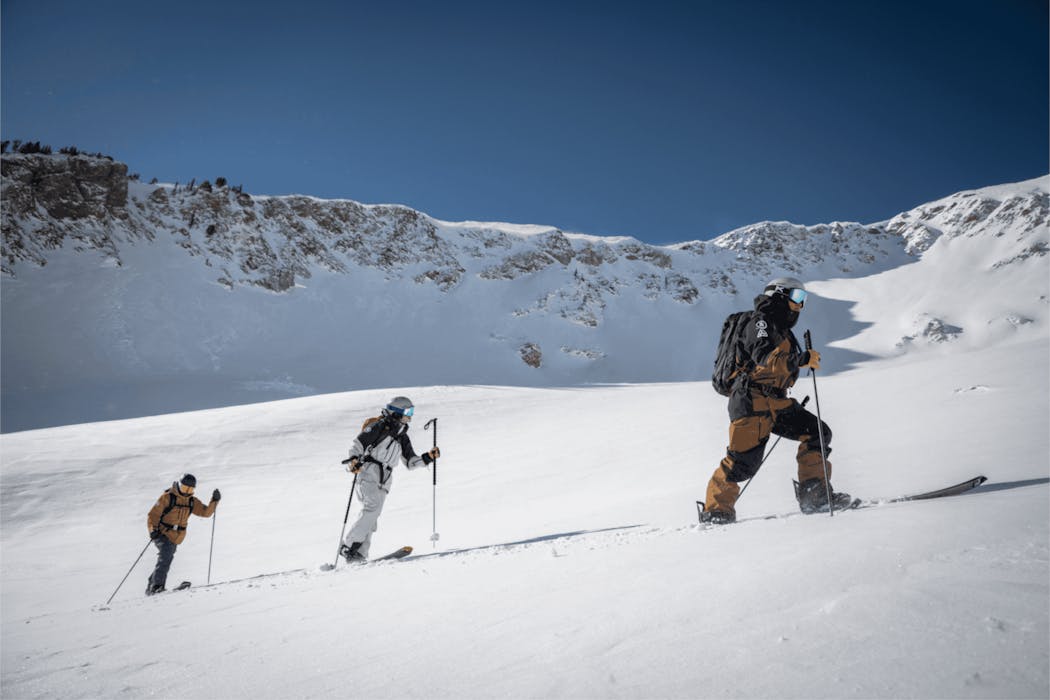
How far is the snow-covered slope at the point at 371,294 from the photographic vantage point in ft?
107

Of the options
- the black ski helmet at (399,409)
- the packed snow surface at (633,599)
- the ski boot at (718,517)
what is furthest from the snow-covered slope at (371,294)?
the ski boot at (718,517)

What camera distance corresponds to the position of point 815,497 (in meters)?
4.01

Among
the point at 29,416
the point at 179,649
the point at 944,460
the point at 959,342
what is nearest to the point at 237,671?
the point at 179,649

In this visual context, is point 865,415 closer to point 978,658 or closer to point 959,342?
point 978,658

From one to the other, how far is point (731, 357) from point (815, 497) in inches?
50.9

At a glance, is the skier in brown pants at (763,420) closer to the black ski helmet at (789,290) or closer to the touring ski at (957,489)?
the black ski helmet at (789,290)

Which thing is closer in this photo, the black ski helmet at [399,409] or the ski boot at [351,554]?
the ski boot at [351,554]

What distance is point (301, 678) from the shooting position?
5.81ft

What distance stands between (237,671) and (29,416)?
32748 millimetres

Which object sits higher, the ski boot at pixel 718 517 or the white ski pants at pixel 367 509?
the ski boot at pixel 718 517

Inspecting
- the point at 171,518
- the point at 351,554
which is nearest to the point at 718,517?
the point at 351,554

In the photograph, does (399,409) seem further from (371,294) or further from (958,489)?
(371,294)

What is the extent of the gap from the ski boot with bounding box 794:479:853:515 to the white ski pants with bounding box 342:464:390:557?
445 cm

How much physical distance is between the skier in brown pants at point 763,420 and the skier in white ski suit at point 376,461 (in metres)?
3.34
